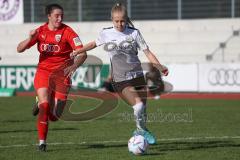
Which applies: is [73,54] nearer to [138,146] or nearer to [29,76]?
[138,146]

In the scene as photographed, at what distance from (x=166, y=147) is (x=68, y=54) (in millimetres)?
2295

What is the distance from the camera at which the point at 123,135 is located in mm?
13203

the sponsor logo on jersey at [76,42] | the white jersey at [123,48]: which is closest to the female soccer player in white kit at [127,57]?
the white jersey at [123,48]

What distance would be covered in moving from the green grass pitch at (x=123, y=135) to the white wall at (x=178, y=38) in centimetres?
1407

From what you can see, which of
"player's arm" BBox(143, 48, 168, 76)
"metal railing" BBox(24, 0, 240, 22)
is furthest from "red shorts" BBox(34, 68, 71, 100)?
"metal railing" BBox(24, 0, 240, 22)

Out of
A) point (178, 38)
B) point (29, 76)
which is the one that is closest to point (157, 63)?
point (29, 76)

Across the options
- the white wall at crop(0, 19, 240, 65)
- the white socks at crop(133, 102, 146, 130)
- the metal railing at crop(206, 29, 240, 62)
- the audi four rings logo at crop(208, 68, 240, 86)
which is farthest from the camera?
the white wall at crop(0, 19, 240, 65)

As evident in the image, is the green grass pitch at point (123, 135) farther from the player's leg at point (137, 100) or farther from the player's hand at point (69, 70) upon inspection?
the player's hand at point (69, 70)

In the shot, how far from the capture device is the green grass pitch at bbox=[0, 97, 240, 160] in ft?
32.6

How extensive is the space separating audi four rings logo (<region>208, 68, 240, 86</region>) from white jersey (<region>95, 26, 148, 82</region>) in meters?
19.1

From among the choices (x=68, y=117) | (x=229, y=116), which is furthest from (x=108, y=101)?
(x=229, y=116)

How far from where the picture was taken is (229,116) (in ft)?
59.9

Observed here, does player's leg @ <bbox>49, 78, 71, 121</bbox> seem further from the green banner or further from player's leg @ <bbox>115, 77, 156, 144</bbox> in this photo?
the green banner

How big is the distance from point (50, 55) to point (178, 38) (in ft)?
84.1
